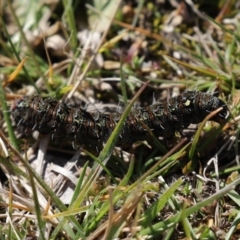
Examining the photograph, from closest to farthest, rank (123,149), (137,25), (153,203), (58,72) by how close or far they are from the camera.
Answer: (153,203)
(123,149)
(58,72)
(137,25)

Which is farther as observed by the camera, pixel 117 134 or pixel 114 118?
pixel 114 118

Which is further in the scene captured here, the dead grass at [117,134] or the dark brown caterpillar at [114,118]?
the dark brown caterpillar at [114,118]

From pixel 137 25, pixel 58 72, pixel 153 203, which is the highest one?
pixel 137 25

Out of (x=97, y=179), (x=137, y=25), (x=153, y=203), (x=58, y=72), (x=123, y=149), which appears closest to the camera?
(x=153, y=203)

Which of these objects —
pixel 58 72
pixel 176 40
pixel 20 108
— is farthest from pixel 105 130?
pixel 176 40

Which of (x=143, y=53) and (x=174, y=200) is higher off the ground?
(x=143, y=53)

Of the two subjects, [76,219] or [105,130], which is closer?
[76,219]

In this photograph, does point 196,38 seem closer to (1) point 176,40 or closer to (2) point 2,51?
(1) point 176,40

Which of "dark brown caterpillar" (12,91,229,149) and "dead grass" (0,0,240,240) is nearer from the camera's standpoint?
"dead grass" (0,0,240,240)
